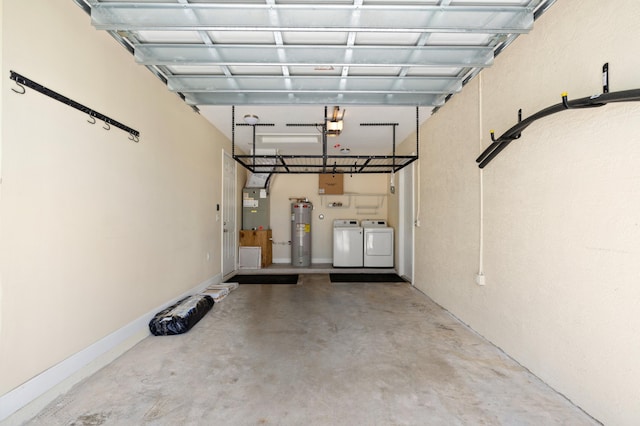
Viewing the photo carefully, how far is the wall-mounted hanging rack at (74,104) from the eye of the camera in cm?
159

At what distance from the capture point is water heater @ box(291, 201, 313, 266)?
660 cm

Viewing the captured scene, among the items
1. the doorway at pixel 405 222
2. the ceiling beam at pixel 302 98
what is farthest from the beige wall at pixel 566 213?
the doorway at pixel 405 222

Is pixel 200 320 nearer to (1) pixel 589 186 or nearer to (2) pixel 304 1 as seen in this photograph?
(2) pixel 304 1

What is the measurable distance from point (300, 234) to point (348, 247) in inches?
45.9

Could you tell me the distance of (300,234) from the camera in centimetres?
665

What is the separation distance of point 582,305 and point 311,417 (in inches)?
66.3

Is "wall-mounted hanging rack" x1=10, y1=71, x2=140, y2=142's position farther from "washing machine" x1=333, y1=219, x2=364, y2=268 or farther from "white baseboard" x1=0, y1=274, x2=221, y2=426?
"washing machine" x1=333, y1=219, x2=364, y2=268

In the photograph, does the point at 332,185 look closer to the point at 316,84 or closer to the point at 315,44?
the point at 316,84

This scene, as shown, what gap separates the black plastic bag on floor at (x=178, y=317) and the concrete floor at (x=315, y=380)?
83mm

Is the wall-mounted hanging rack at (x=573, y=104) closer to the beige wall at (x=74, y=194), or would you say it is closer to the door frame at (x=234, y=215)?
the beige wall at (x=74, y=194)

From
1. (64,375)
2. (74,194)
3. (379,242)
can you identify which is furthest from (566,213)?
(379,242)

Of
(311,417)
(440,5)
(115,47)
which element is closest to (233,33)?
(115,47)

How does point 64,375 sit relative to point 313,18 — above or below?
below

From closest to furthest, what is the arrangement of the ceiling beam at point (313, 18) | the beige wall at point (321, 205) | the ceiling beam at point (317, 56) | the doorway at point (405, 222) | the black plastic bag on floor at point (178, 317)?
the ceiling beam at point (313, 18)
the ceiling beam at point (317, 56)
the black plastic bag on floor at point (178, 317)
the doorway at point (405, 222)
the beige wall at point (321, 205)
